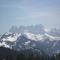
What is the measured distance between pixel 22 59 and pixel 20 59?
3.70 ft

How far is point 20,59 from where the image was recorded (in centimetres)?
10119

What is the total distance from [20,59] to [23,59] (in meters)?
1.60

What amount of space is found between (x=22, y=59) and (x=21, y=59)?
564 mm

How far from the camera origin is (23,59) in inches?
4013

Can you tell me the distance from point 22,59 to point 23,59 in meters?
0.49

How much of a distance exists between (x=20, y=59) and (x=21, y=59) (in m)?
0.56

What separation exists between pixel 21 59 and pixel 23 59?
3.42 feet

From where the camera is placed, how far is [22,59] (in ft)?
334

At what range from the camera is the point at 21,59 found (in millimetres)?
101500
